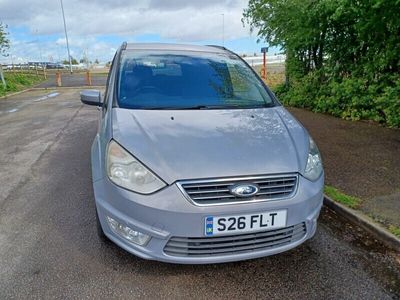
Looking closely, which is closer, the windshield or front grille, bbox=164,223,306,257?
front grille, bbox=164,223,306,257

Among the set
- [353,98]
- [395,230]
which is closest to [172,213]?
[395,230]

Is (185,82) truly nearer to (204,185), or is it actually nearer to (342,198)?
(204,185)

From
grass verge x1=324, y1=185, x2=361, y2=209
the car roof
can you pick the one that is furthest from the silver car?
Answer: the car roof

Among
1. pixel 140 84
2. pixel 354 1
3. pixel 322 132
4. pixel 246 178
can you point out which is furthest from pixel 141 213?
pixel 354 1

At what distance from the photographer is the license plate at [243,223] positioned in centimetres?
219

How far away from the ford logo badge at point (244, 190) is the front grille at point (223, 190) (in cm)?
2

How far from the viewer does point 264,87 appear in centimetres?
→ 369

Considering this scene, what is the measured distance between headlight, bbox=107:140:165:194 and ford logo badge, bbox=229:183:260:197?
0.46 m

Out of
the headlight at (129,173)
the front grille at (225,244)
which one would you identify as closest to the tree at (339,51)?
the front grille at (225,244)

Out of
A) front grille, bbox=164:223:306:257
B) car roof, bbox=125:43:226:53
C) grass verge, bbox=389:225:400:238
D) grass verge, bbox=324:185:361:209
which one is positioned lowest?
grass verge, bbox=389:225:400:238

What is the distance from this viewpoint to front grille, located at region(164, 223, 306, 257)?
89.0 inches

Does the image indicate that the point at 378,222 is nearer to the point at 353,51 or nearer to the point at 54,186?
the point at 54,186

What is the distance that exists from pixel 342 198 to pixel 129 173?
2444mm

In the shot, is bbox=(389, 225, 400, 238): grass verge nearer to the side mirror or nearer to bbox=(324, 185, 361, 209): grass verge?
bbox=(324, 185, 361, 209): grass verge
